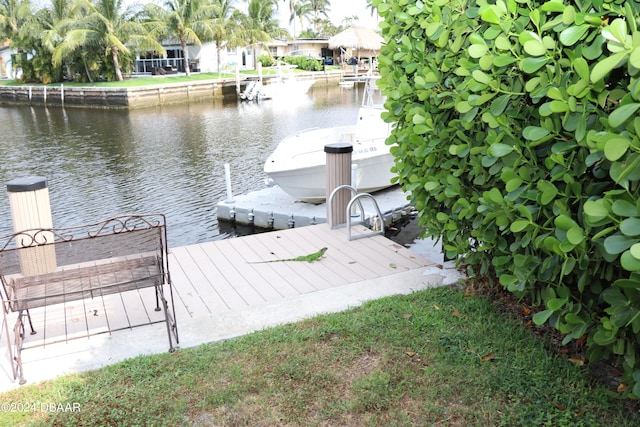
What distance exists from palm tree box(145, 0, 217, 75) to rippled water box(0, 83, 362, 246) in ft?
34.9

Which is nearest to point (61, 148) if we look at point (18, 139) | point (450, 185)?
point (18, 139)

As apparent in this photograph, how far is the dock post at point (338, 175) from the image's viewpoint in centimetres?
677

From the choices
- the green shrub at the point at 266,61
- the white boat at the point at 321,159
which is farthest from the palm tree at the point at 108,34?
the white boat at the point at 321,159

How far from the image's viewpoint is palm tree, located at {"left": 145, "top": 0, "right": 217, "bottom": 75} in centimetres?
3978

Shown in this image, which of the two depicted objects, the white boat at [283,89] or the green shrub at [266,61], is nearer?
the white boat at [283,89]

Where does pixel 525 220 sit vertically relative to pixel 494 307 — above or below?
above

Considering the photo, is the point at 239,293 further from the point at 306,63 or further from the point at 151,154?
the point at 306,63

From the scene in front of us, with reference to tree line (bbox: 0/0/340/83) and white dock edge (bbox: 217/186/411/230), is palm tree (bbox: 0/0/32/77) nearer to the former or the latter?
tree line (bbox: 0/0/340/83)

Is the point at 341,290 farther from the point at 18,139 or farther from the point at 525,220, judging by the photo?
the point at 18,139

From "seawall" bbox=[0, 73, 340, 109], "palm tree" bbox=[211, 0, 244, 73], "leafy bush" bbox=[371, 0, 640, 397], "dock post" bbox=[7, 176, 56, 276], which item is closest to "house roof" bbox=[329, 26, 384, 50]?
"seawall" bbox=[0, 73, 340, 109]

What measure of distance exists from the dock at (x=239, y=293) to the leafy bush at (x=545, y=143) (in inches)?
46.4

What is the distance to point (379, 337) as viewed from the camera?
3926 millimetres

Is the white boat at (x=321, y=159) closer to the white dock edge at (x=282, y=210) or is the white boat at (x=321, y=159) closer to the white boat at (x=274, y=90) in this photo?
the white dock edge at (x=282, y=210)

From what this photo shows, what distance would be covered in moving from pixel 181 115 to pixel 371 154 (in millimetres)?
19250
